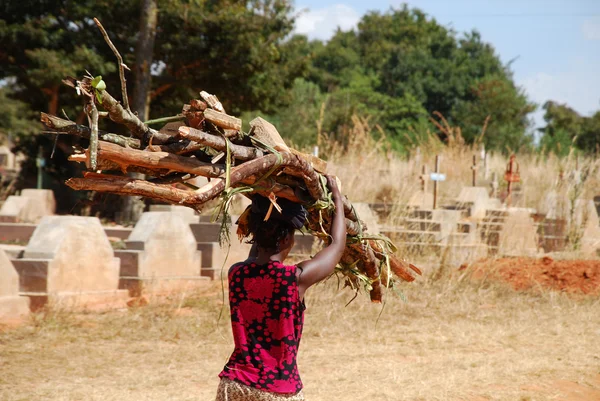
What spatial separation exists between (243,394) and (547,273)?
9.00 m

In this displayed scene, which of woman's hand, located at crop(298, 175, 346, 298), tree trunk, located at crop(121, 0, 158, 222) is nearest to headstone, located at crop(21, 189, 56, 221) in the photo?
tree trunk, located at crop(121, 0, 158, 222)

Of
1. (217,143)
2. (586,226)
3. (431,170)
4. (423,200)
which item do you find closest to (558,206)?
(586,226)

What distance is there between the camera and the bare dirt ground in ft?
20.1

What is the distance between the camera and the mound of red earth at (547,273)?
36.7 feet

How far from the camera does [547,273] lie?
11555 mm

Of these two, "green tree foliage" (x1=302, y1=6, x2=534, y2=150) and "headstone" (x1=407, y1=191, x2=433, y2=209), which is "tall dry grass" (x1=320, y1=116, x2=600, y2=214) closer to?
"headstone" (x1=407, y1=191, x2=433, y2=209)

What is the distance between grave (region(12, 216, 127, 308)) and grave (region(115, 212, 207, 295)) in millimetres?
369

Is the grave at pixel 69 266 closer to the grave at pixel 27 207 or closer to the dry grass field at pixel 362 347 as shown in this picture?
the dry grass field at pixel 362 347

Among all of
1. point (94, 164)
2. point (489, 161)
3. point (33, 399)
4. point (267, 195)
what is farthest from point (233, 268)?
point (489, 161)

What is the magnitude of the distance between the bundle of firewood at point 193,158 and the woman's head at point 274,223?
0.09 metres

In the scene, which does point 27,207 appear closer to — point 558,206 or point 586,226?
point 558,206

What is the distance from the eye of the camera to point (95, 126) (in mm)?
3041

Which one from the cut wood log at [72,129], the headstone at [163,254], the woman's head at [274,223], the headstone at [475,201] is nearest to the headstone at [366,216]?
the headstone at [163,254]

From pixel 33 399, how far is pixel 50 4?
50.4 ft
